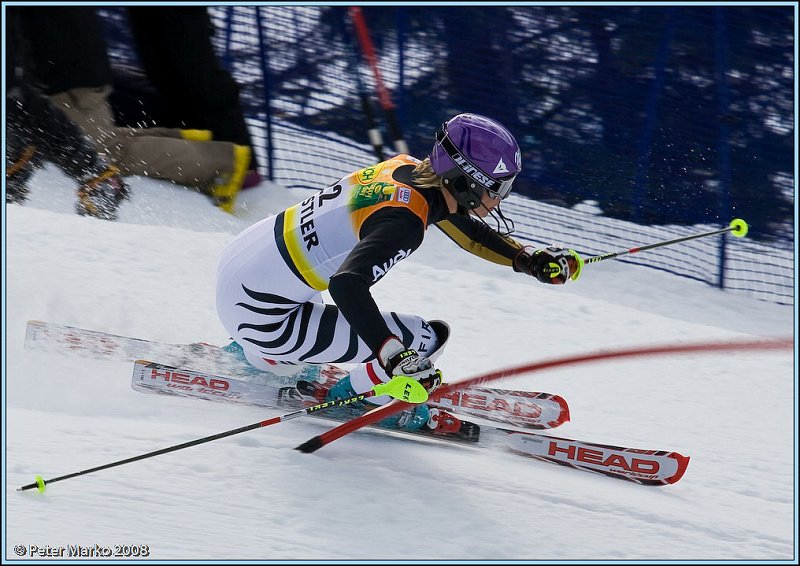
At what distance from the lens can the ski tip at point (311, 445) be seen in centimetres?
365

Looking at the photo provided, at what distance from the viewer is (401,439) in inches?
157

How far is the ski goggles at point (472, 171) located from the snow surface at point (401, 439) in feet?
3.77

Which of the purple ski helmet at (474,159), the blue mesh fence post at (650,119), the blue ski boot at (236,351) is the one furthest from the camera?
the blue mesh fence post at (650,119)

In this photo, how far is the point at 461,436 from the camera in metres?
4.07

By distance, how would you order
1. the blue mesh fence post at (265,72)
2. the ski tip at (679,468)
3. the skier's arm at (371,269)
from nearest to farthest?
the skier's arm at (371,269), the ski tip at (679,468), the blue mesh fence post at (265,72)

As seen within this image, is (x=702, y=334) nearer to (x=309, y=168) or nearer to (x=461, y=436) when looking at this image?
(x=461, y=436)

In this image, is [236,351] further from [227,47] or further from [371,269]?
[227,47]

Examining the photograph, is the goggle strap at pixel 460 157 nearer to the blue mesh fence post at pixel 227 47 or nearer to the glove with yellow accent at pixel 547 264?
the glove with yellow accent at pixel 547 264

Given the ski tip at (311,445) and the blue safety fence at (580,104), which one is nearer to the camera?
the ski tip at (311,445)

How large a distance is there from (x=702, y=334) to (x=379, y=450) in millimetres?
2967

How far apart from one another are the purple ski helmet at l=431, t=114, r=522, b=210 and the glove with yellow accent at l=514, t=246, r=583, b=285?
2.65ft

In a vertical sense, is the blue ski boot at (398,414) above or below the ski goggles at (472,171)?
below

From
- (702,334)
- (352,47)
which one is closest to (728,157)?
(702,334)

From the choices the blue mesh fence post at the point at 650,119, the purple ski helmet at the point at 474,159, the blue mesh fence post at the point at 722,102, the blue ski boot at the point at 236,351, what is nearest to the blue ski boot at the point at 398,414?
the blue ski boot at the point at 236,351
